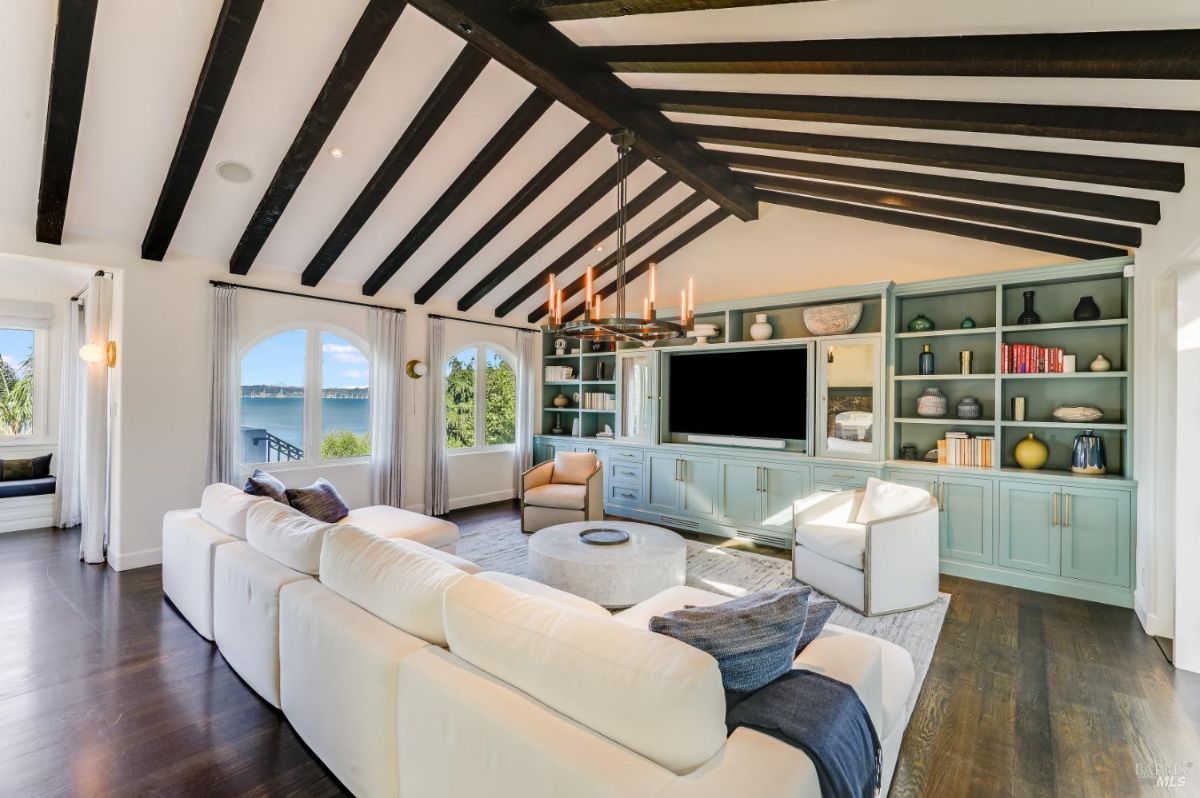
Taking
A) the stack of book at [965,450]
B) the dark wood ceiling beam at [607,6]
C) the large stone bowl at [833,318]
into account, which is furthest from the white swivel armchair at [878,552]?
the dark wood ceiling beam at [607,6]

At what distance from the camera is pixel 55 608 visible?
11.4ft

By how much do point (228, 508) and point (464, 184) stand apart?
2942 mm

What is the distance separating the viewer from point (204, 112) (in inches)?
124

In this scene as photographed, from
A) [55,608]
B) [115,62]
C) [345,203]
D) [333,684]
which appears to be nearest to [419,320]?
[345,203]

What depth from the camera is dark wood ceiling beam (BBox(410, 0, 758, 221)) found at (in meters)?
2.60

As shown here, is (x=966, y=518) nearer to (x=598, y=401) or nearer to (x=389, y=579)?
(x=598, y=401)

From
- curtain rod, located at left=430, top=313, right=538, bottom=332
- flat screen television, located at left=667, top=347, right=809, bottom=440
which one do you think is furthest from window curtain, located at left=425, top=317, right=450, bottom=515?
flat screen television, located at left=667, top=347, right=809, bottom=440

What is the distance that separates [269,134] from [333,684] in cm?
355

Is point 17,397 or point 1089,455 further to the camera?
point 17,397

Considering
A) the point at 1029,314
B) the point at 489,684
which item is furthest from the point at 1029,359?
the point at 489,684

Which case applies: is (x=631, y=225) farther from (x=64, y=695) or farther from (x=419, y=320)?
(x=64, y=695)

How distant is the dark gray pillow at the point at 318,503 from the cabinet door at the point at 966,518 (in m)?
4.80

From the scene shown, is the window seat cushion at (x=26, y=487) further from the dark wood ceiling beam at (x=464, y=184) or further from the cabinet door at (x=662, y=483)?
the cabinet door at (x=662, y=483)

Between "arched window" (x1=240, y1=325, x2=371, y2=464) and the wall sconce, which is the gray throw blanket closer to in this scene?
"arched window" (x1=240, y1=325, x2=371, y2=464)
